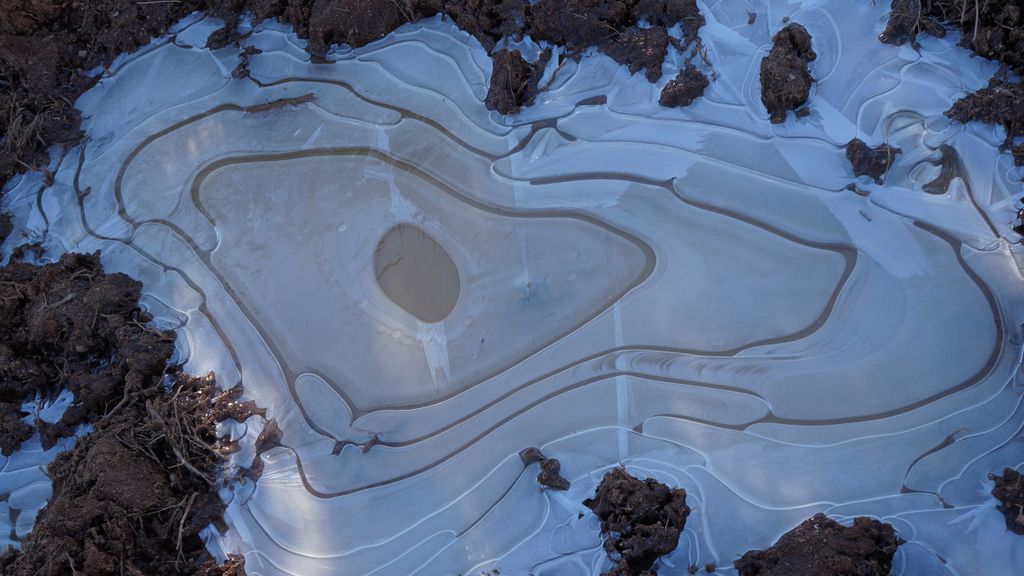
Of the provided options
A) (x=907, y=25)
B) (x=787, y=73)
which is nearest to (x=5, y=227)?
(x=787, y=73)

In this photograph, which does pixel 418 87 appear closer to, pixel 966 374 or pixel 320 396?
pixel 320 396

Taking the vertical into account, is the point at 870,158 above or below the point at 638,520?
above

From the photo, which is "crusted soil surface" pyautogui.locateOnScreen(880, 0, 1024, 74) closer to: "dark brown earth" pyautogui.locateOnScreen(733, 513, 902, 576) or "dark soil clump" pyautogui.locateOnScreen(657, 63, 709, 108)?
"dark soil clump" pyautogui.locateOnScreen(657, 63, 709, 108)

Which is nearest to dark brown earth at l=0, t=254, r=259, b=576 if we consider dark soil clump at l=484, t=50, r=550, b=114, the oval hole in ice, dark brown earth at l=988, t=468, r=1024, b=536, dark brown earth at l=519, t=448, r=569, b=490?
the oval hole in ice

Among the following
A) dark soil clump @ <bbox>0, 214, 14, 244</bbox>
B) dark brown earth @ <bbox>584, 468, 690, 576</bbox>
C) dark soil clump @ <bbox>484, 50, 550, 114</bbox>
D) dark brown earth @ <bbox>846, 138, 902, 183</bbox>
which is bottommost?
dark brown earth @ <bbox>584, 468, 690, 576</bbox>

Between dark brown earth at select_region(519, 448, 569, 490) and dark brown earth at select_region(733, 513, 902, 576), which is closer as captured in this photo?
dark brown earth at select_region(733, 513, 902, 576)

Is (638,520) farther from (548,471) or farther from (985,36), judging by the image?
(985,36)
